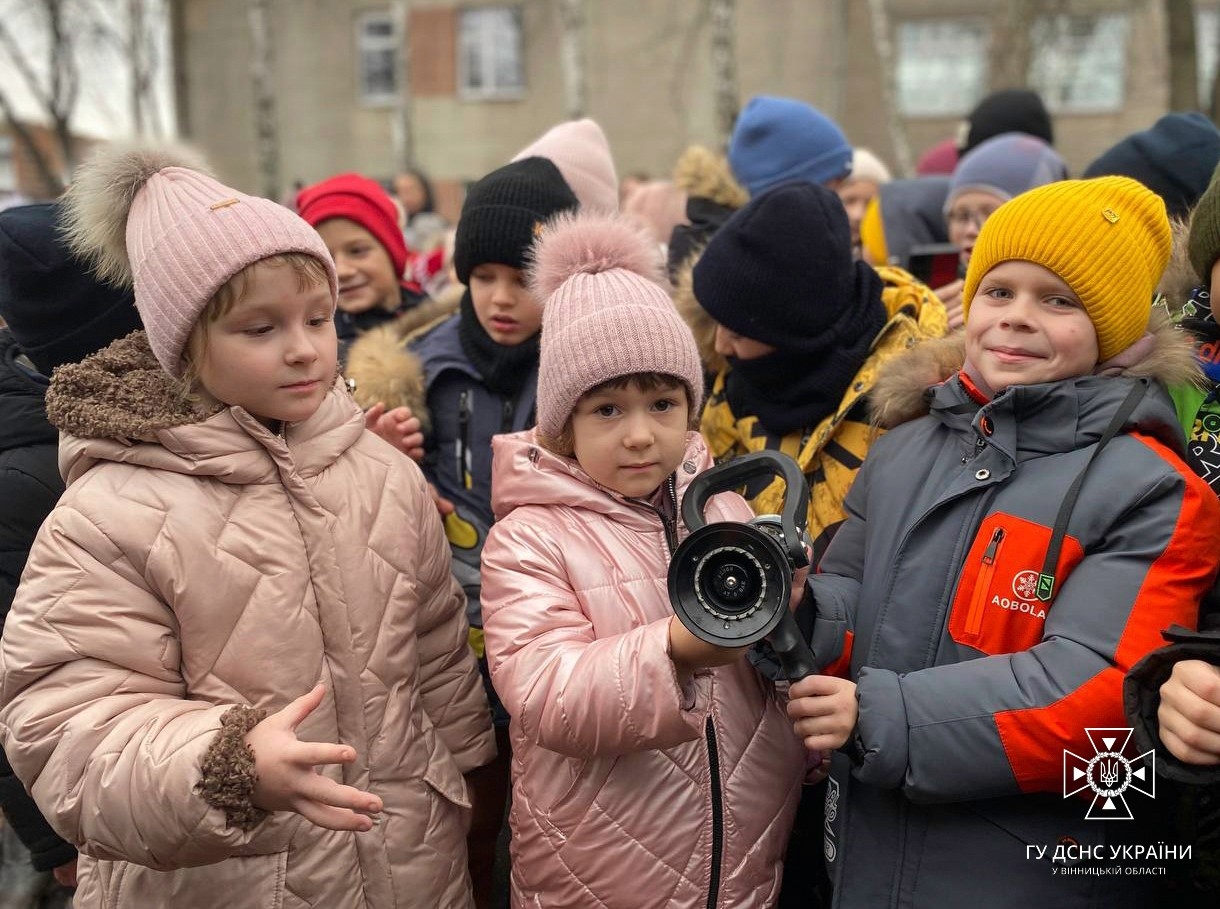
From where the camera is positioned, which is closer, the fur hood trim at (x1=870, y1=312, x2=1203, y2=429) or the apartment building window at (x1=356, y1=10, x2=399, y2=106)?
the fur hood trim at (x1=870, y1=312, x2=1203, y2=429)

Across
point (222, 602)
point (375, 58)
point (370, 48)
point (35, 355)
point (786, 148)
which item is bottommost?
point (222, 602)

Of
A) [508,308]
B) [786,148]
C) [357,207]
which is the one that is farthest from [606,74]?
[508,308]

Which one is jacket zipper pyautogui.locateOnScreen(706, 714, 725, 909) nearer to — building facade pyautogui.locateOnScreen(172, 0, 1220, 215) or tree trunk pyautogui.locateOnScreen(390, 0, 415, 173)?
tree trunk pyautogui.locateOnScreen(390, 0, 415, 173)

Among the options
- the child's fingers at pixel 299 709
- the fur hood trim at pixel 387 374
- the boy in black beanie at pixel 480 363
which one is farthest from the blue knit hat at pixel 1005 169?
the child's fingers at pixel 299 709

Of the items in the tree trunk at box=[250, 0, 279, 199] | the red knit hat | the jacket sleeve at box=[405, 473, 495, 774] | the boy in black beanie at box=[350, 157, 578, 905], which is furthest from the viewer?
the tree trunk at box=[250, 0, 279, 199]

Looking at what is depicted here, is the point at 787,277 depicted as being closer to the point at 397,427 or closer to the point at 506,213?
the point at 506,213

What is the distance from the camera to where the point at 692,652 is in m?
1.64

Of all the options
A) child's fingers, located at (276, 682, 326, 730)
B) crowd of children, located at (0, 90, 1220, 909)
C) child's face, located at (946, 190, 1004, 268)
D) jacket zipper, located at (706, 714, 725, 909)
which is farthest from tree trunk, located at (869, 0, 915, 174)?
child's fingers, located at (276, 682, 326, 730)

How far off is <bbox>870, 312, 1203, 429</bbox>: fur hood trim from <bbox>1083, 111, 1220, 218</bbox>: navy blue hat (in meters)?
1.48

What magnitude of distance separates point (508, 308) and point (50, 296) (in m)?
1.15

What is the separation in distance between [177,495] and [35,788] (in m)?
0.54

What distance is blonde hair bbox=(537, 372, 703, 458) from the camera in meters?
2.00

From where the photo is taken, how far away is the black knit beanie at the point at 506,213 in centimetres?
280

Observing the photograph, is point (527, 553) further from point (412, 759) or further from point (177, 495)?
point (177, 495)
